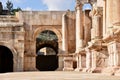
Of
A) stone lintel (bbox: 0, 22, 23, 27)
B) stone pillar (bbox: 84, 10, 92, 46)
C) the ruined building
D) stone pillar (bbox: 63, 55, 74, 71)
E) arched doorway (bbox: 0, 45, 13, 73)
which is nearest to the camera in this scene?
stone pillar (bbox: 84, 10, 92, 46)

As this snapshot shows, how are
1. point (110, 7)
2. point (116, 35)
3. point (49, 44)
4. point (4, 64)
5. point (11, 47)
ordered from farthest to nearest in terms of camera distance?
1. point (49, 44)
2. point (4, 64)
3. point (11, 47)
4. point (110, 7)
5. point (116, 35)

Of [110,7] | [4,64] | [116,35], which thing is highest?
[110,7]

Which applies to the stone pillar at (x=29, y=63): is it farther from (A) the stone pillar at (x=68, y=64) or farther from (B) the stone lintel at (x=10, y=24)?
(A) the stone pillar at (x=68, y=64)

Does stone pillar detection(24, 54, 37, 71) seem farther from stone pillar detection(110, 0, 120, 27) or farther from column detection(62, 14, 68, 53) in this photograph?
stone pillar detection(110, 0, 120, 27)

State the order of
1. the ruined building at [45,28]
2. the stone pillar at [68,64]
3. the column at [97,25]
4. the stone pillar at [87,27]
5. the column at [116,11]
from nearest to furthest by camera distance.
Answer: the column at [116,11]
the column at [97,25]
the stone pillar at [87,27]
the ruined building at [45,28]
the stone pillar at [68,64]

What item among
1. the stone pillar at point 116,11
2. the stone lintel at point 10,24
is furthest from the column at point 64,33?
the stone pillar at point 116,11

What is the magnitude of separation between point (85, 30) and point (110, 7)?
56.5ft

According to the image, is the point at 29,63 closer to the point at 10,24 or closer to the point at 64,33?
the point at 10,24

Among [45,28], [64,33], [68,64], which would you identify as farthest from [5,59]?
[68,64]

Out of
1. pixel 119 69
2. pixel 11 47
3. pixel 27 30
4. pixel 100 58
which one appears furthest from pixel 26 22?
pixel 119 69

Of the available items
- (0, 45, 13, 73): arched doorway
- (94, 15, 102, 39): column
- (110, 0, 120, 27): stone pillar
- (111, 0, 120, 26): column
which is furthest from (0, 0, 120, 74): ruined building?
(111, 0, 120, 26): column

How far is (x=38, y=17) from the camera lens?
43.5m

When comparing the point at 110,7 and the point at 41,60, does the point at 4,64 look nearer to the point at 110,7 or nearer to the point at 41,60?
the point at 41,60

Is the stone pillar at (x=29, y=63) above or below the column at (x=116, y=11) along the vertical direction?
below
